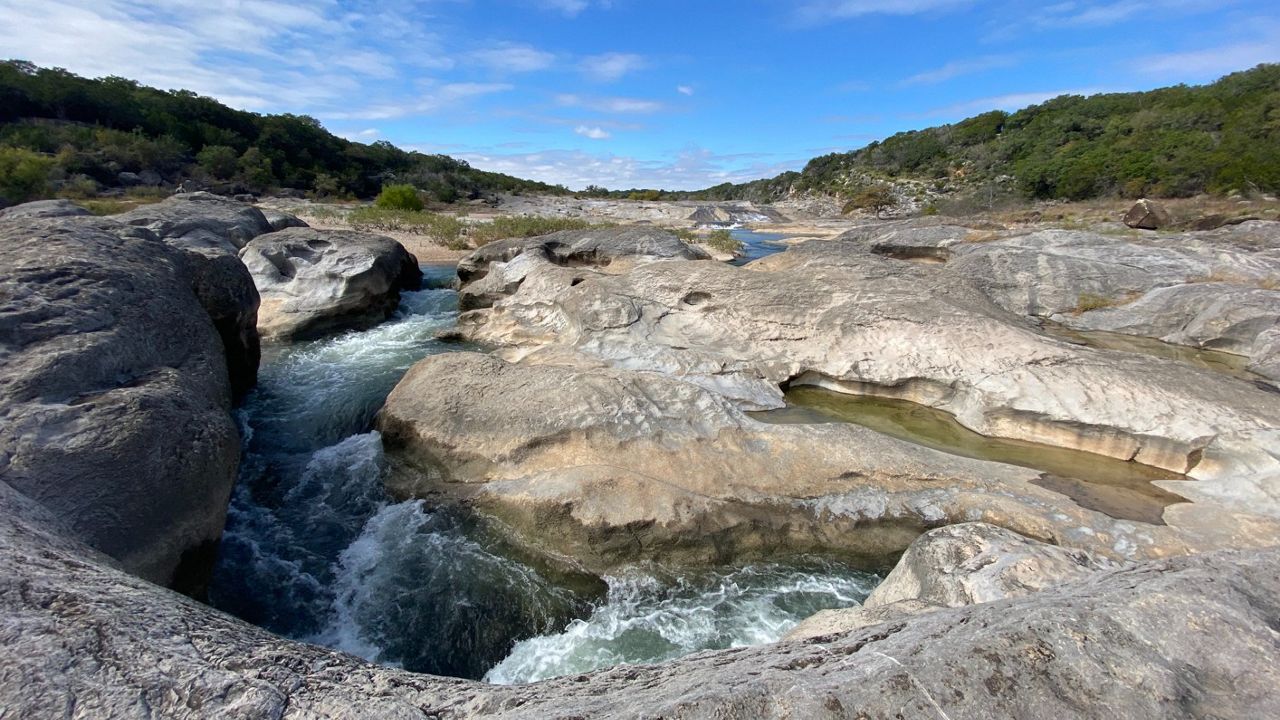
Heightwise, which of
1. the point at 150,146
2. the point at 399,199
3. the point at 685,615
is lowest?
the point at 685,615

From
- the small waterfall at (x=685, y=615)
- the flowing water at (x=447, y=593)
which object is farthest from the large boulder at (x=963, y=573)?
the flowing water at (x=447, y=593)

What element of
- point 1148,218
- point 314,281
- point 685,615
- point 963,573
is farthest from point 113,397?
point 1148,218

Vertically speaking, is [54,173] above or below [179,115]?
below

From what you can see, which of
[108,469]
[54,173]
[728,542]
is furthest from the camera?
[54,173]

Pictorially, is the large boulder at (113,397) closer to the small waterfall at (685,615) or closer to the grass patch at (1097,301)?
the small waterfall at (685,615)

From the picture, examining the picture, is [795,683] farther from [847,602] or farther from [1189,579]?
[847,602]

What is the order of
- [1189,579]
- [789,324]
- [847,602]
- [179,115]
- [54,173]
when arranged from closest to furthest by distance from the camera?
[1189,579] < [847,602] < [789,324] < [54,173] < [179,115]

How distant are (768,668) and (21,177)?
4006 cm

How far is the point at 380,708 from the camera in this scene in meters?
2.19

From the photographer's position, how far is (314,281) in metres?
14.8

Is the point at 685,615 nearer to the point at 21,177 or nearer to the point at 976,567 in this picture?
the point at 976,567

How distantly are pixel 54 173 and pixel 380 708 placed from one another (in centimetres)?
4889

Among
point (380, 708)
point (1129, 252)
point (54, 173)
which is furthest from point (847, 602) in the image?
point (54, 173)

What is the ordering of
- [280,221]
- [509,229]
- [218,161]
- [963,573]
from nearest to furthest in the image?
[963,573]
[280,221]
[509,229]
[218,161]
